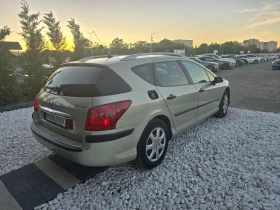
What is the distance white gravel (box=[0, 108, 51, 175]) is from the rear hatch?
3.01 ft

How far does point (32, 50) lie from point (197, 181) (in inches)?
339

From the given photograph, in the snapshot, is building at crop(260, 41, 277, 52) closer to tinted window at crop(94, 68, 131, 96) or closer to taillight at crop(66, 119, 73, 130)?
tinted window at crop(94, 68, 131, 96)

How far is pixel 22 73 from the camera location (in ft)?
27.2

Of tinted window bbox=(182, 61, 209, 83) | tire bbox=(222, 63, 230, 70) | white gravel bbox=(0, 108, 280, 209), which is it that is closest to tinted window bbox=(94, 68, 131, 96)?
white gravel bbox=(0, 108, 280, 209)

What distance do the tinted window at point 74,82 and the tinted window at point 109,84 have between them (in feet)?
0.22

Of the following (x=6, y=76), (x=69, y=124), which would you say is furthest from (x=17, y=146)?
(x=6, y=76)

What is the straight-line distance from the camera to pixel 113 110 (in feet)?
7.17

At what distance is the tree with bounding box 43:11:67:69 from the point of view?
10.2 metres

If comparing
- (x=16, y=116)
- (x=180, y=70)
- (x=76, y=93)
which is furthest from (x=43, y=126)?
(x=16, y=116)

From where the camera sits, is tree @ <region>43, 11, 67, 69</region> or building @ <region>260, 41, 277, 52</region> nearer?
tree @ <region>43, 11, 67, 69</region>

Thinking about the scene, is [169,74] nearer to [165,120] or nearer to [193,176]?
[165,120]

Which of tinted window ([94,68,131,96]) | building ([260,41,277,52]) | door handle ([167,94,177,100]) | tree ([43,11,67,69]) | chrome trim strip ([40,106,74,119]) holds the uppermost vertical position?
building ([260,41,277,52])

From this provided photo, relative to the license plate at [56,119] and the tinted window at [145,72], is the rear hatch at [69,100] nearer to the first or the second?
the license plate at [56,119]

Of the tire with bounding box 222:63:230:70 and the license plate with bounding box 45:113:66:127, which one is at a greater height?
the tire with bounding box 222:63:230:70
